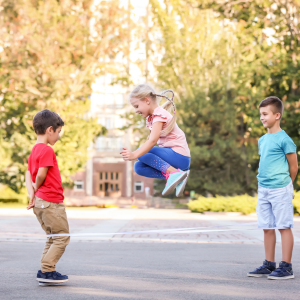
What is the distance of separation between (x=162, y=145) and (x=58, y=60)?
29480mm

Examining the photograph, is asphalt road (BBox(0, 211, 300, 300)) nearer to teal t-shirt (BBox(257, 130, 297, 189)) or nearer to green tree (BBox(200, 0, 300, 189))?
teal t-shirt (BBox(257, 130, 297, 189))

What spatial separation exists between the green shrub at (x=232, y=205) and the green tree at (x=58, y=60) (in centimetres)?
1135

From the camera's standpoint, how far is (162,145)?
4.87 meters

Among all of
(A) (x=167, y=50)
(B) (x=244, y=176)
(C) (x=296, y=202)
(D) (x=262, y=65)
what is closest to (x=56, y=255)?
(C) (x=296, y=202)

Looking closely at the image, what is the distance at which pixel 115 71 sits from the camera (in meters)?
34.0

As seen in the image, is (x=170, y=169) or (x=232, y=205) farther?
(x=232, y=205)

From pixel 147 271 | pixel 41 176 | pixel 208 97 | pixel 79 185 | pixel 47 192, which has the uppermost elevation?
pixel 208 97

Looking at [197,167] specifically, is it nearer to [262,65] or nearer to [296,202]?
[262,65]

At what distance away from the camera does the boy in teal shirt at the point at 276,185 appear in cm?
600

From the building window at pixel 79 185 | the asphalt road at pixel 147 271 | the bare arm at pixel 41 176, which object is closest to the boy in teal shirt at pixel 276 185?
the asphalt road at pixel 147 271

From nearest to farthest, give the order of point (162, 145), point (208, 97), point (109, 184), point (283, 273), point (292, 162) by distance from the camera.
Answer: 1. point (162, 145)
2. point (283, 273)
3. point (292, 162)
4. point (208, 97)
5. point (109, 184)

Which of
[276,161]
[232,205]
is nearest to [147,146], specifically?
[276,161]

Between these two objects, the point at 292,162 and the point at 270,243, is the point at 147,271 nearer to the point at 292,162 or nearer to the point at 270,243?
the point at 270,243

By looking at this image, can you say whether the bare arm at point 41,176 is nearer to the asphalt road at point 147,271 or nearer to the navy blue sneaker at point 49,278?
the navy blue sneaker at point 49,278
